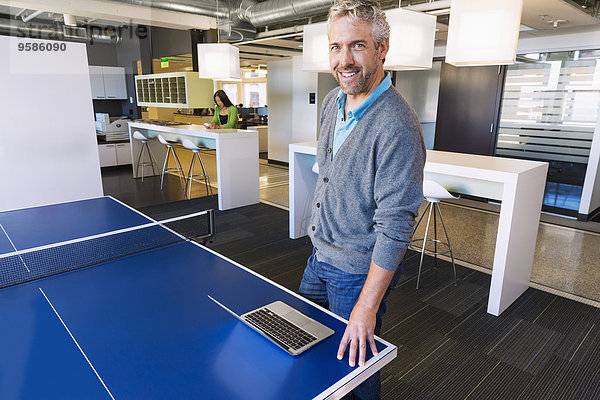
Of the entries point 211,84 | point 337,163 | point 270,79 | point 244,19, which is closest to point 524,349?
point 337,163

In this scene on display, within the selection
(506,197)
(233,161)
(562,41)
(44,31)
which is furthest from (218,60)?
(44,31)

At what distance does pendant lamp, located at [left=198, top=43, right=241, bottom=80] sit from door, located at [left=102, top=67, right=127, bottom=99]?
4.29m

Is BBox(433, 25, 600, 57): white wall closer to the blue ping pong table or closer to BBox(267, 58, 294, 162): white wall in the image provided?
BBox(267, 58, 294, 162): white wall

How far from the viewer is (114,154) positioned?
26.1 feet

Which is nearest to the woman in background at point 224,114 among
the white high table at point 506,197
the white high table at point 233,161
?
the white high table at point 233,161

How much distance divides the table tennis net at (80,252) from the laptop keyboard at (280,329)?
2.75ft

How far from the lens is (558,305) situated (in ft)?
9.93

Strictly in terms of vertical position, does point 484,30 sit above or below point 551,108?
above

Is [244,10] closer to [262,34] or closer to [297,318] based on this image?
[262,34]

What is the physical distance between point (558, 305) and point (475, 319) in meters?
0.76

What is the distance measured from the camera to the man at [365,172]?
115cm

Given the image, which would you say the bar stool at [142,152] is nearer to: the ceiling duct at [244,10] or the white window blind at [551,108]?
the ceiling duct at [244,10]

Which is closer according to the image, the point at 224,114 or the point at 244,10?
the point at 244,10

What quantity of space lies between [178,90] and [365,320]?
268 inches
